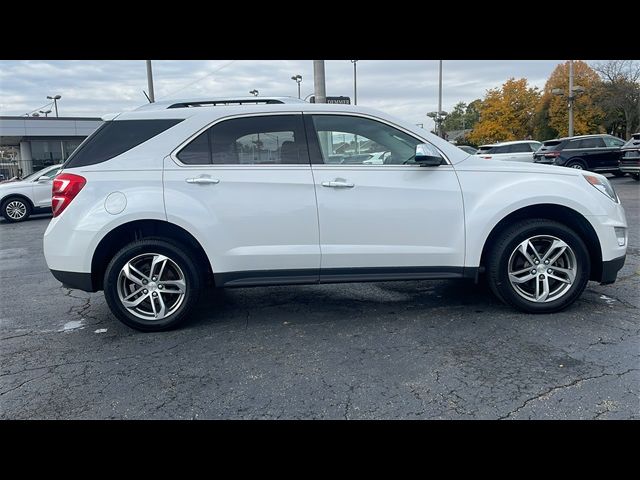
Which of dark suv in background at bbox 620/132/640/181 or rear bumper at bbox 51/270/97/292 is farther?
dark suv in background at bbox 620/132/640/181

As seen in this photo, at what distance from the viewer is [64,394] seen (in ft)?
10.5

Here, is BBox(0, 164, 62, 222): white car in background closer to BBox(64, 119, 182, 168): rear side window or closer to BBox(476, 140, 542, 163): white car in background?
BBox(64, 119, 182, 168): rear side window

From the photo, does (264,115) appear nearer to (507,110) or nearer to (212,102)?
(212,102)

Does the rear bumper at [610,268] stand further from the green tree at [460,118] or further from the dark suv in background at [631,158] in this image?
the green tree at [460,118]

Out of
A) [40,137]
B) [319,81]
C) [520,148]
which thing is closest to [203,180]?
[319,81]

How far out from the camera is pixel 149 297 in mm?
4199

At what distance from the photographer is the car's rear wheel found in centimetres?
1376

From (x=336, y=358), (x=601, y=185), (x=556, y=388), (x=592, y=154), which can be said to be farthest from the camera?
(x=592, y=154)

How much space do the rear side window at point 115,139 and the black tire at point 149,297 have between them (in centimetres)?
80

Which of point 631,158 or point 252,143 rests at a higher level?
point 252,143

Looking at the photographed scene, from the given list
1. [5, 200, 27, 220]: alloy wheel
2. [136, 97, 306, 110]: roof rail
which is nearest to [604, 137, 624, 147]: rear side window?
[136, 97, 306, 110]: roof rail

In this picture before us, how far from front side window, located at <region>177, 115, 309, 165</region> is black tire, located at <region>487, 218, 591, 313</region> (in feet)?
6.09

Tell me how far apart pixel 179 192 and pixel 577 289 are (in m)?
3.53

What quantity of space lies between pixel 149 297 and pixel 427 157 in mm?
2627
